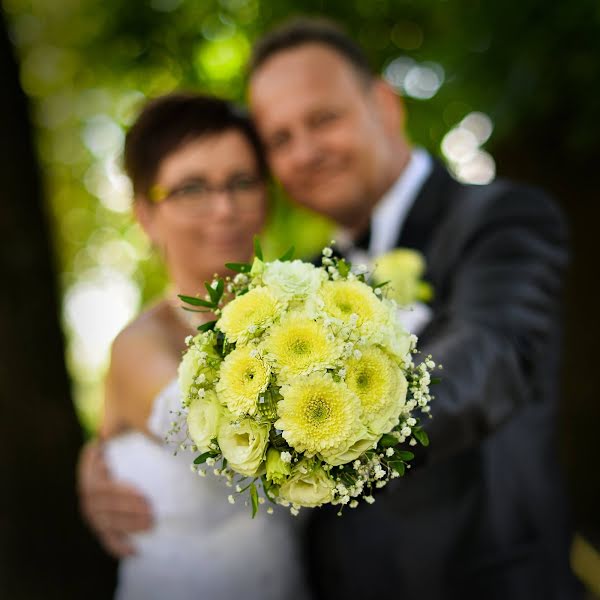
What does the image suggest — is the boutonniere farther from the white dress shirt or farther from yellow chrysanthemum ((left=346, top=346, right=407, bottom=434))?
yellow chrysanthemum ((left=346, top=346, right=407, bottom=434))

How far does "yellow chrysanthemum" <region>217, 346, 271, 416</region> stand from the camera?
4.64 ft

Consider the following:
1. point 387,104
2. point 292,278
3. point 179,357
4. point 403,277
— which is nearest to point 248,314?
point 292,278

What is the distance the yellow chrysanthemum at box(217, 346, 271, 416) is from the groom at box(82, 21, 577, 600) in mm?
754

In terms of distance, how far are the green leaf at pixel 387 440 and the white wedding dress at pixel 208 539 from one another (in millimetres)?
1315

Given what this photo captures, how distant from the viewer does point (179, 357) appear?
264 centimetres

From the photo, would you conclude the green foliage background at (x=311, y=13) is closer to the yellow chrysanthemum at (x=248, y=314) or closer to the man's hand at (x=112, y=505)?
the man's hand at (x=112, y=505)

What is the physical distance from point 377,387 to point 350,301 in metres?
0.21

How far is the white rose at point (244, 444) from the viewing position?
143cm

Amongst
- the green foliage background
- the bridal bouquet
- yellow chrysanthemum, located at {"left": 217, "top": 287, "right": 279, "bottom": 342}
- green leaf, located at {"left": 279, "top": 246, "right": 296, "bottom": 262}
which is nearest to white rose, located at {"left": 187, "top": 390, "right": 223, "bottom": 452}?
the bridal bouquet

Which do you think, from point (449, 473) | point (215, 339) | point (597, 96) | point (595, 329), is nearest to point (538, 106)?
point (597, 96)

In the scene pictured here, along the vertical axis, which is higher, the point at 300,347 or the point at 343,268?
the point at 343,268

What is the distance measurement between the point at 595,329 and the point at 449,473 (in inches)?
132

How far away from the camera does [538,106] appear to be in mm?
4512

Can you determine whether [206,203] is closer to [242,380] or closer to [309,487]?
[242,380]
